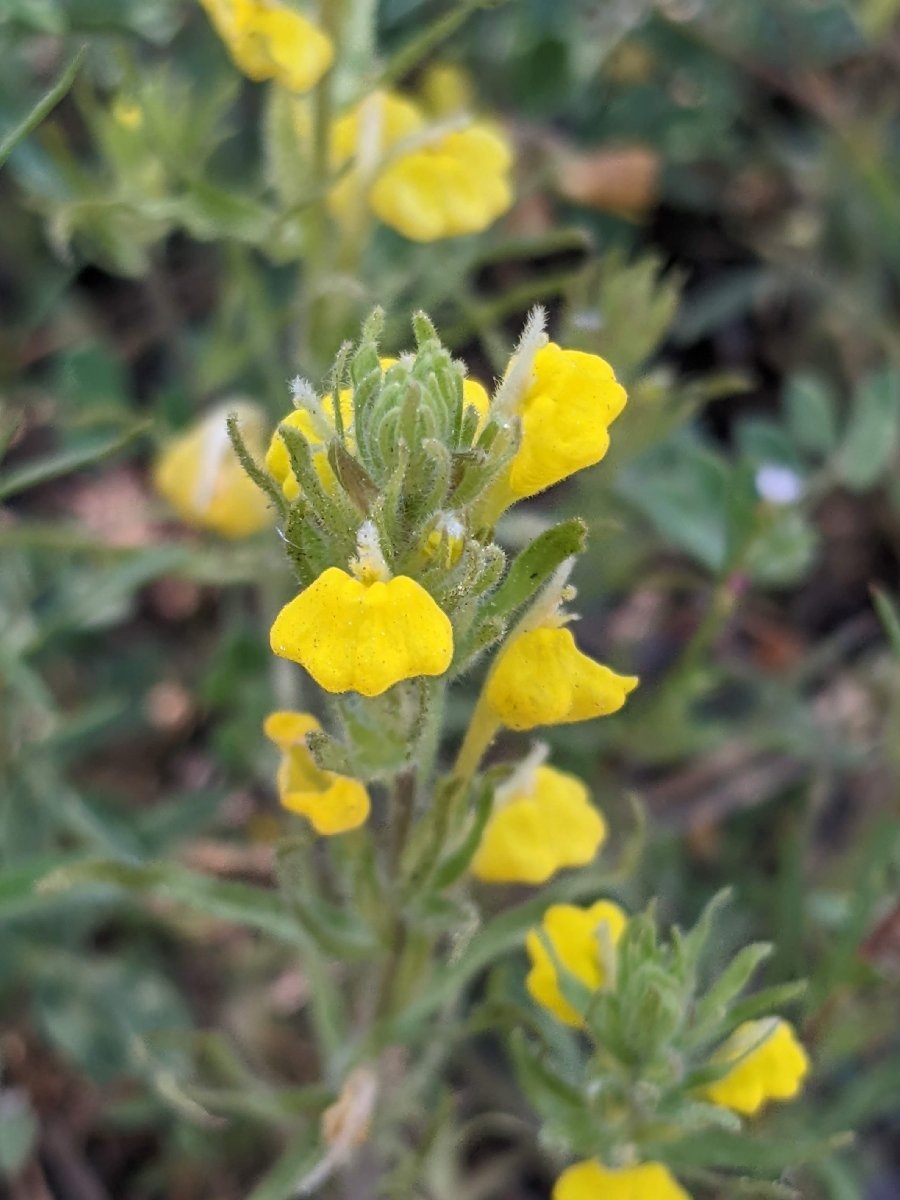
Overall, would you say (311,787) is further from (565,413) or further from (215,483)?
(215,483)

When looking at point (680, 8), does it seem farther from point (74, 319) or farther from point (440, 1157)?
point (440, 1157)

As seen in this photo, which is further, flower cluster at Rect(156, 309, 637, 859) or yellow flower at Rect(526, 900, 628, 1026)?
yellow flower at Rect(526, 900, 628, 1026)

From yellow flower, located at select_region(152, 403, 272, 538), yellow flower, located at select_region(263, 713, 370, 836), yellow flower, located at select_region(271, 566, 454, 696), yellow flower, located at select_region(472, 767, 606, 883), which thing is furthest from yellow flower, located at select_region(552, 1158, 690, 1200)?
yellow flower, located at select_region(152, 403, 272, 538)

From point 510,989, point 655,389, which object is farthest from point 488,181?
point 510,989

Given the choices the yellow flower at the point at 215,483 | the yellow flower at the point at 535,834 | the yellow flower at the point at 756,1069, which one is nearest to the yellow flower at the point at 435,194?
the yellow flower at the point at 215,483

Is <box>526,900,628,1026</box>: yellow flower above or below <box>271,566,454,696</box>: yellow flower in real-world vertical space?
below

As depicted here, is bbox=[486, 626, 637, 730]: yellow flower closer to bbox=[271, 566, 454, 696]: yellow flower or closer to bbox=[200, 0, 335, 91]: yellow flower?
bbox=[271, 566, 454, 696]: yellow flower
